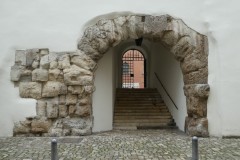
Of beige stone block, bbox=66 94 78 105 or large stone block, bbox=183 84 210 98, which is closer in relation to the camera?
large stone block, bbox=183 84 210 98

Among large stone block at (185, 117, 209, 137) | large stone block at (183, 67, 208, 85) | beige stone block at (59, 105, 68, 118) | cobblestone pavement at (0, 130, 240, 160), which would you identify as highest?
large stone block at (183, 67, 208, 85)

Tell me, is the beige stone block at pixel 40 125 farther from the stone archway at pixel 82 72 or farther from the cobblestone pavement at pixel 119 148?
the cobblestone pavement at pixel 119 148

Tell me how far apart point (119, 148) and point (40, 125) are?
1899mm

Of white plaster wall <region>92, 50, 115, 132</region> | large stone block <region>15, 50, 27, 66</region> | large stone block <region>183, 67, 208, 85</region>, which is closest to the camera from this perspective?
large stone block <region>183, 67, 208, 85</region>

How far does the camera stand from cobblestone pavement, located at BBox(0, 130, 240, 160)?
4.32 m

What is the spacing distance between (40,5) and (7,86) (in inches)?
69.4

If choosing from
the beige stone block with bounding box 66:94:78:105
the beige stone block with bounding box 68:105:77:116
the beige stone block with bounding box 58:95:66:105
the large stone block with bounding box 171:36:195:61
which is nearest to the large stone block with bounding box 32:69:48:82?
the beige stone block with bounding box 58:95:66:105

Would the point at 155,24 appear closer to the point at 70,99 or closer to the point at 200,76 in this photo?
the point at 200,76

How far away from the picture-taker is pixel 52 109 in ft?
19.4

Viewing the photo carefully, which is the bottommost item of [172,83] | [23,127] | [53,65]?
[23,127]

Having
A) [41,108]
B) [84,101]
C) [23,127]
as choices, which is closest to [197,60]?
[84,101]

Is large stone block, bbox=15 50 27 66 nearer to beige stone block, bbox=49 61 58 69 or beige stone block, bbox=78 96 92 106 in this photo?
beige stone block, bbox=49 61 58 69

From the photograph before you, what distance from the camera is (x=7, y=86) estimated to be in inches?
237

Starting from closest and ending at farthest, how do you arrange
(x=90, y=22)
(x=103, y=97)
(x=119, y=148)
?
(x=119, y=148), (x=90, y=22), (x=103, y=97)
